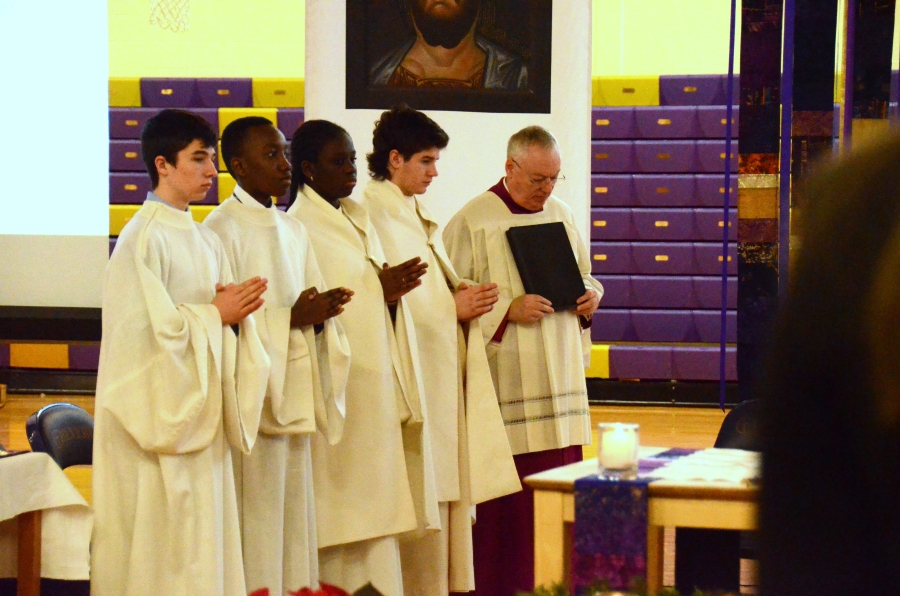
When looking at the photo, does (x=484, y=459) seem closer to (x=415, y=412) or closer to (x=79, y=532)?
(x=415, y=412)

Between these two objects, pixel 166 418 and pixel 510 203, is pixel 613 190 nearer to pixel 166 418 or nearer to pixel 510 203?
pixel 510 203

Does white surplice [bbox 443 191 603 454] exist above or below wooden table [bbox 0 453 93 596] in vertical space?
above

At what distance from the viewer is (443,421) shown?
12.1 ft

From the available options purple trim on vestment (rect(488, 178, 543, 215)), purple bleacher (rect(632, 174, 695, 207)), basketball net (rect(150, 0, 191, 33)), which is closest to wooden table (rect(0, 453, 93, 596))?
purple trim on vestment (rect(488, 178, 543, 215))

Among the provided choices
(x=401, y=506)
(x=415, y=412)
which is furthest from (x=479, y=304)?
(x=401, y=506)

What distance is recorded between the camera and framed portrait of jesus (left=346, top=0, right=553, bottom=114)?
13.9ft

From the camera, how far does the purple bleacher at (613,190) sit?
360 inches

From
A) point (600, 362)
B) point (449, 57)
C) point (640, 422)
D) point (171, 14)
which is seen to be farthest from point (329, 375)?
point (600, 362)

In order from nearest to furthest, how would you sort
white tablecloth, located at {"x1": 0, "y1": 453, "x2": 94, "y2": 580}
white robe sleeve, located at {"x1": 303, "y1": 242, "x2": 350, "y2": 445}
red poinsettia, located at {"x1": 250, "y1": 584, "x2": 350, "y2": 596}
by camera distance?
1. red poinsettia, located at {"x1": 250, "y1": 584, "x2": 350, "y2": 596}
2. white tablecloth, located at {"x1": 0, "y1": 453, "x2": 94, "y2": 580}
3. white robe sleeve, located at {"x1": 303, "y1": 242, "x2": 350, "y2": 445}

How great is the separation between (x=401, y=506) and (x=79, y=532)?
904 mm

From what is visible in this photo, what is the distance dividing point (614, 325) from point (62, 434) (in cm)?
609

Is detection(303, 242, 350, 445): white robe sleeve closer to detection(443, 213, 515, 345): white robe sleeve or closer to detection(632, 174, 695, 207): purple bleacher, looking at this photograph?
detection(443, 213, 515, 345): white robe sleeve

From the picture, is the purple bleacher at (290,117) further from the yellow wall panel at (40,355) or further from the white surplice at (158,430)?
the white surplice at (158,430)

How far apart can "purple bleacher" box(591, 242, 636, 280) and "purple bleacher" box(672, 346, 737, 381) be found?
75 cm
